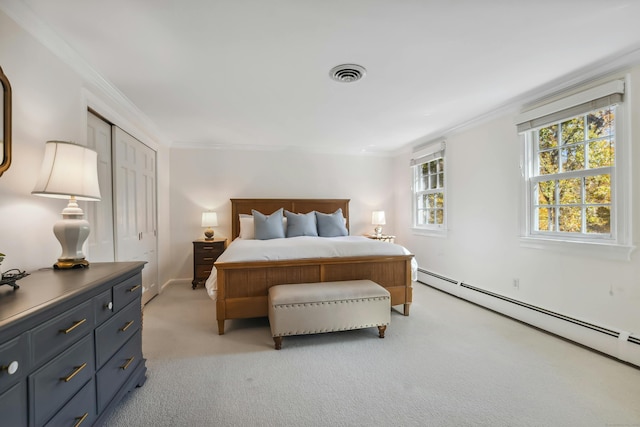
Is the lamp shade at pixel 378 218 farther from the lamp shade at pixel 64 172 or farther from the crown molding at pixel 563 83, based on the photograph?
the lamp shade at pixel 64 172

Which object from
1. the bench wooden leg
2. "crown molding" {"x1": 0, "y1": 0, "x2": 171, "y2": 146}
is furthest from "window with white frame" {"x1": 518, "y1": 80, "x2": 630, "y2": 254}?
"crown molding" {"x1": 0, "y1": 0, "x2": 171, "y2": 146}

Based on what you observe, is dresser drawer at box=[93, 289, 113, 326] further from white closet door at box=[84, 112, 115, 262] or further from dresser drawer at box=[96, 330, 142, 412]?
white closet door at box=[84, 112, 115, 262]

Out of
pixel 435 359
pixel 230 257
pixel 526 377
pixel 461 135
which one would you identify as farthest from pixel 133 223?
pixel 461 135

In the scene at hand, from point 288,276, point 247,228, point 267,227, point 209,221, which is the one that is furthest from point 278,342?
point 209,221

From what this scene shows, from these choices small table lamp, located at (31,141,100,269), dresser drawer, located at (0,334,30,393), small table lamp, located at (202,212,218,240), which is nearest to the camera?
dresser drawer, located at (0,334,30,393)

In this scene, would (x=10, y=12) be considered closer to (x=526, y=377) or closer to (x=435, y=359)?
(x=435, y=359)

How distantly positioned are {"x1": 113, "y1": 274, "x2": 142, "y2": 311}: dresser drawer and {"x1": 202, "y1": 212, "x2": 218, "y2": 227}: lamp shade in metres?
2.57

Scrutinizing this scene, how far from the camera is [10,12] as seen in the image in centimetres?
→ 155

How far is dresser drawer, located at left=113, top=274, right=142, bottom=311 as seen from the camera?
5.32 ft

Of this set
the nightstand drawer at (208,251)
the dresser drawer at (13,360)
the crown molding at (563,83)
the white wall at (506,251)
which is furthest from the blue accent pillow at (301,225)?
the dresser drawer at (13,360)

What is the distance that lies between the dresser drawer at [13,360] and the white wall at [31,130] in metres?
0.84

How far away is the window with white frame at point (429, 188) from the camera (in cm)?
432

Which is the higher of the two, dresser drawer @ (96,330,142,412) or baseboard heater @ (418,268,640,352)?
dresser drawer @ (96,330,142,412)

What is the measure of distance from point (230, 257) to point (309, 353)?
3.86 feet
